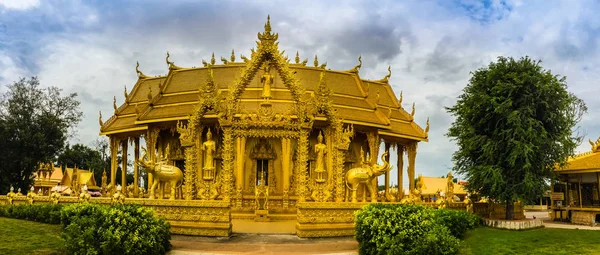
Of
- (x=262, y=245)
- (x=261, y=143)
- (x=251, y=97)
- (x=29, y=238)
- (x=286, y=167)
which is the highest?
(x=251, y=97)

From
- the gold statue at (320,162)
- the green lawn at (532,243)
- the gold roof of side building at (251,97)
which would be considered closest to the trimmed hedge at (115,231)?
the gold statue at (320,162)

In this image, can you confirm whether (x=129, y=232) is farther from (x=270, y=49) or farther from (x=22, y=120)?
(x=22, y=120)

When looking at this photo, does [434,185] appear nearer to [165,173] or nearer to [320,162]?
[320,162]

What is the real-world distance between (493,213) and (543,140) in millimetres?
4645

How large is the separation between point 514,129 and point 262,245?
12.1 meters

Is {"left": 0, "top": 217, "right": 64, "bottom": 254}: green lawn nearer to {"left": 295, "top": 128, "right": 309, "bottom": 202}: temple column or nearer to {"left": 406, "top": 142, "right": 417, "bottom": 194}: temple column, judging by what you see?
{"left": 295, "top": 128, "right": 309, "bottom": 202}: temple column

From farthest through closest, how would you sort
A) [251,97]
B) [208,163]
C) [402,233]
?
[251,97] → [208,163] → [402,233]

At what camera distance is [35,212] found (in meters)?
16.6

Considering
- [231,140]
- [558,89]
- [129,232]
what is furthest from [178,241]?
[558,89]

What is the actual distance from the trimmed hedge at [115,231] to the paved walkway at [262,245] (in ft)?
2.80

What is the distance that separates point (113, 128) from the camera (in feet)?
88.7

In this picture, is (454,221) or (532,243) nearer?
(532,243)

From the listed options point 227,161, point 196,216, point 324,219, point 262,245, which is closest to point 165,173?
point 227,161

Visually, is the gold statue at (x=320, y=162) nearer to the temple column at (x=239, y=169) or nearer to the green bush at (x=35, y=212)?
the temple column at (x=239, y=169)
